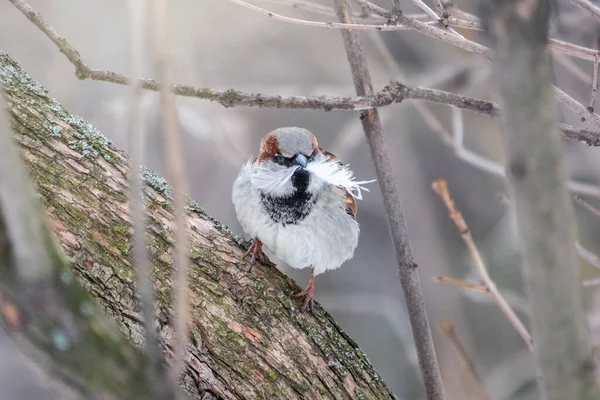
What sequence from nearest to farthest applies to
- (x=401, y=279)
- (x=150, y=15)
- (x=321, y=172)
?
1. (x=150, y=15)
2. (x=321, y=172)
3. (x=401, y=279)

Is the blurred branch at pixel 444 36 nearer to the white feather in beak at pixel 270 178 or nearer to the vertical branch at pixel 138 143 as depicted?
the white feather in beak at pixel 270 178

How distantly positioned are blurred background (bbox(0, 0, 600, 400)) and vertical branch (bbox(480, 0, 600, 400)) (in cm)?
410

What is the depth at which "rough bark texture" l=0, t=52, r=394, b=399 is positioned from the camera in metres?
1.60

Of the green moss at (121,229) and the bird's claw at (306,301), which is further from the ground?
the bird's claw at (306,301)

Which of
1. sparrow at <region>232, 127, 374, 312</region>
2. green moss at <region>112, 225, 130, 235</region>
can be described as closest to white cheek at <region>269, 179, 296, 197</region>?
sparrow at <region>232, 127, 374, 312</region>

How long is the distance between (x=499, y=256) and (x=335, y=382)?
4833 mm

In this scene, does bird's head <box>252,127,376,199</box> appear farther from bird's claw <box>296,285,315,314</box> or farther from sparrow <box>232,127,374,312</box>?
bird's claw <box>296,285,315,314</box>

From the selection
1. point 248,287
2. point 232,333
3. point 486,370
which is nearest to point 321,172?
point 248,287

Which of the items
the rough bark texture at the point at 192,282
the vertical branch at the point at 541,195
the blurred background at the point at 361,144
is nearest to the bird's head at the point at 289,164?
the rough bark texture at the point at 192,282

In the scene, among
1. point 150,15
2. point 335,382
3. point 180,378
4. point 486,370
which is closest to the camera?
point 150,15

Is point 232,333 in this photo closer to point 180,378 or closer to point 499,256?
point 180,378

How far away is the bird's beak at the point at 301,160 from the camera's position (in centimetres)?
222

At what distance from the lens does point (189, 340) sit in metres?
1.59

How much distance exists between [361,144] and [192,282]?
4.66 meters
